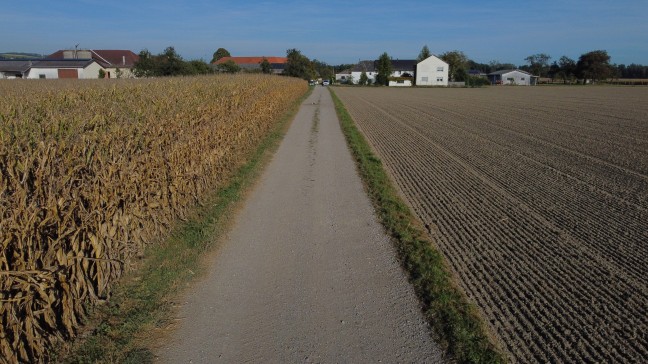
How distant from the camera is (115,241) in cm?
537

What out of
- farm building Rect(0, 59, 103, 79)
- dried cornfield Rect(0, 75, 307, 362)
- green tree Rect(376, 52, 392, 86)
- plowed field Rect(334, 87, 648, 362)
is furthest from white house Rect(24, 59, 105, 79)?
green tree Rect(376, 52, 392, 86)

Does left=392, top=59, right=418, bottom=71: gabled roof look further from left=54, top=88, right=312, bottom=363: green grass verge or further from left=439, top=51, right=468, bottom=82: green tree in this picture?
left=54, top=88, right=312, bottom=363: green grass verge

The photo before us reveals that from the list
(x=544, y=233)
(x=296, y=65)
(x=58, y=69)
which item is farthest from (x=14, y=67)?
(x=296, y=65)

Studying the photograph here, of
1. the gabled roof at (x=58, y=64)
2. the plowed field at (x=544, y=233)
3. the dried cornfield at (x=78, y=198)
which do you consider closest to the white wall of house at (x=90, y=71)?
the gabled roof at (x=58, y=64)

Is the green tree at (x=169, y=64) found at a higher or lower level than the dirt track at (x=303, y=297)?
higher

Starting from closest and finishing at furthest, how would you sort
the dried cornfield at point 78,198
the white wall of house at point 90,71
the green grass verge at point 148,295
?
1. the dried cornfield at point 78,198
2. the green grass verge at point 148,295
3. the white wall of house at point 90,71

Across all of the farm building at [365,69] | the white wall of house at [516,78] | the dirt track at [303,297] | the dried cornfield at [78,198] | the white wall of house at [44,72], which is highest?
the farm building at [365,69]

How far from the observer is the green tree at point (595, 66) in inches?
4692

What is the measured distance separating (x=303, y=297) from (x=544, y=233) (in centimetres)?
408

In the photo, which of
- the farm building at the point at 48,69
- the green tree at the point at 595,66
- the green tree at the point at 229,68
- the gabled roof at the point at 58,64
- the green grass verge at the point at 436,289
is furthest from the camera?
the green tree at the point at 595,66

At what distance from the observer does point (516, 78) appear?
133500 mm

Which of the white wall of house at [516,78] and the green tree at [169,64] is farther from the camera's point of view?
the white wall of house at [516,78]

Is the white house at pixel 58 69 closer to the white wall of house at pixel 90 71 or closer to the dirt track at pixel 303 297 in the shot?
the white wall of house at pixel 90 71

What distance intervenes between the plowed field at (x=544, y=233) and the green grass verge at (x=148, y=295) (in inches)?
128
